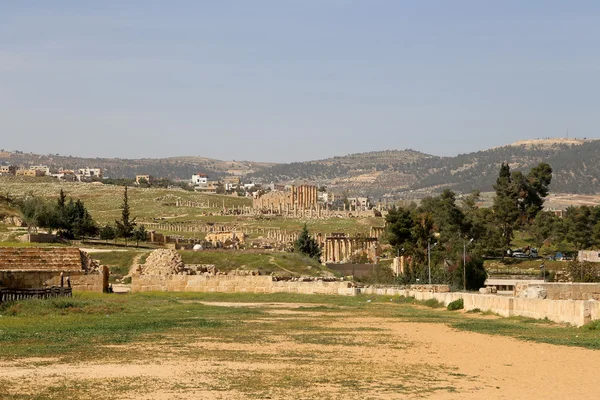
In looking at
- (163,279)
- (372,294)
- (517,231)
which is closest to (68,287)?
(163,279)

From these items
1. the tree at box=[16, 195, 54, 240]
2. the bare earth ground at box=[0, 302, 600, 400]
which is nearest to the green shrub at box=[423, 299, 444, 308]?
the bare earth ground at box=[0, 302, 600, 400]

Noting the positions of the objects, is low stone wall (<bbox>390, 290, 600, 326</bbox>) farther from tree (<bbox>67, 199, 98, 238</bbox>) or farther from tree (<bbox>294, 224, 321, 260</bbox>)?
tree (<bbox>67, 199, 98, 238</bbox>)

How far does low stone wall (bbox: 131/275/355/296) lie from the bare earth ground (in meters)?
28.4

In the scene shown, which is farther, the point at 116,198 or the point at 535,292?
the point at 116,198

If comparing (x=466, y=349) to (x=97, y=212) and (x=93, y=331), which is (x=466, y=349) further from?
(x=97, y=212)

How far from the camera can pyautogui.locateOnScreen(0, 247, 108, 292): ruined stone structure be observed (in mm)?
43531

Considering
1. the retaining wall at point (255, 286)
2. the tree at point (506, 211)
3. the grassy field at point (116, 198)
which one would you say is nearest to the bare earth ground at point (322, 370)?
the retaining wall at point (255, 286)

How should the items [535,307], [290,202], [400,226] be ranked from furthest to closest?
[290,202] → [400,226] → [535,307]

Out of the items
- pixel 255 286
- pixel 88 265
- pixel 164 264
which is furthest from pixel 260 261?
pixel 88 265

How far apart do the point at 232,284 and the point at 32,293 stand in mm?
16975

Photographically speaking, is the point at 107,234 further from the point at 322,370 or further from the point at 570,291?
the point at 322,370

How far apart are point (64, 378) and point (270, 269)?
4708 centimetres

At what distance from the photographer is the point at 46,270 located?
150 feet

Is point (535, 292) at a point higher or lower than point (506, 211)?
lower
